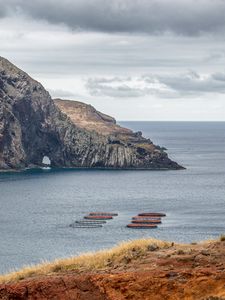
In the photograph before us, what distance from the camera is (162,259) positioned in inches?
1336

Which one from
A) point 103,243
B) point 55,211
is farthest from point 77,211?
point 103,243

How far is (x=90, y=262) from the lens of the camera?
3522cm

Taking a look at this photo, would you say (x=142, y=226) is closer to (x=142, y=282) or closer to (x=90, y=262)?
(x=90, y=262)

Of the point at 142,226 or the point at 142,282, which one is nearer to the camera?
the point at 142,282

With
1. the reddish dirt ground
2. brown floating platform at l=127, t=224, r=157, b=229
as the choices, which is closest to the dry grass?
the reddish dirt ground

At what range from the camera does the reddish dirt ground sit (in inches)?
1208

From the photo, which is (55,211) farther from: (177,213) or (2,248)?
(2,248)

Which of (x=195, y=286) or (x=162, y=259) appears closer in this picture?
(x=195, y=286)

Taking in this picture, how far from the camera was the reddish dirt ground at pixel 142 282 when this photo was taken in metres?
30.7

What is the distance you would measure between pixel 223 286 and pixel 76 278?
246 inches

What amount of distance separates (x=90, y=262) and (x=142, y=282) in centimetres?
451

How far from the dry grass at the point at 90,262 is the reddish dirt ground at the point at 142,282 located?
0.89 metres

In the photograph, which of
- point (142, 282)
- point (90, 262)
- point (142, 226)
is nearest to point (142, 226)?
point (142, 226)

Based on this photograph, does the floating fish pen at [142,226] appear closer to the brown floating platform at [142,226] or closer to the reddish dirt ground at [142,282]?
the brown floating platform at [142,226]
